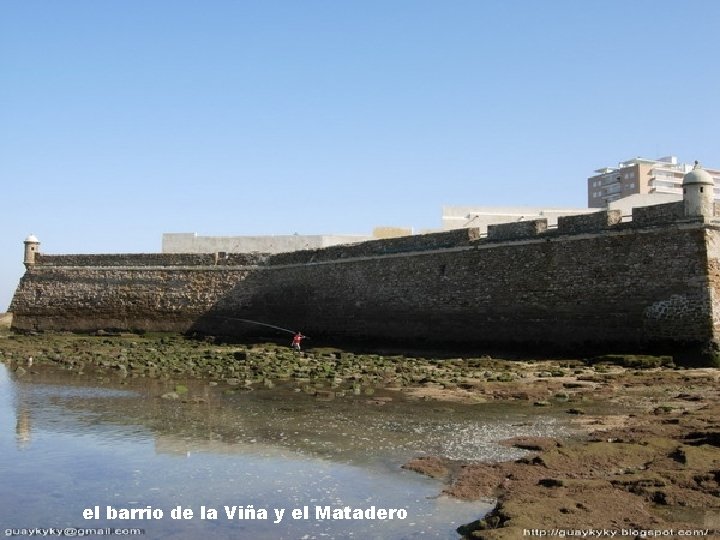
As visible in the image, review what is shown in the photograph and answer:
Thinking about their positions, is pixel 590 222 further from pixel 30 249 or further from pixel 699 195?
pixel 30 249

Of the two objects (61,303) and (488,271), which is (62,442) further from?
(61,303)

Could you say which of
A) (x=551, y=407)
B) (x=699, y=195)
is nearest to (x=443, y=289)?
(x=699, y=195)

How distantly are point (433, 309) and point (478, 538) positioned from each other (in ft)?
62.8

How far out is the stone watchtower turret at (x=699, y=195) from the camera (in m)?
18.1

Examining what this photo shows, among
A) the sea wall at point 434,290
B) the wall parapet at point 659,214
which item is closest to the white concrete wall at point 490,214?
the sea wall at point 434,290

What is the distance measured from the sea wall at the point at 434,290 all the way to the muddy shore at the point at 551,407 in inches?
60.5

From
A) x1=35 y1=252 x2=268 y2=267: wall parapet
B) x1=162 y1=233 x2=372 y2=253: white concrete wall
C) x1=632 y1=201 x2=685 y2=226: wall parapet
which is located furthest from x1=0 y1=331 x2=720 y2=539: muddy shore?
x1=162 y1=233 x2=372 y2=253: white concrete wall

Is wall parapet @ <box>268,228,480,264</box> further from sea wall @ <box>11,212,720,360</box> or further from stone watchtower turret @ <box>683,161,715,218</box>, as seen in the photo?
stone watchtower turret @ <box>683,161,715,218</box>

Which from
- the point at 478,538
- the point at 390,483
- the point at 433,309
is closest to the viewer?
the point at 478,538

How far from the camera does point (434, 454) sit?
9.53m

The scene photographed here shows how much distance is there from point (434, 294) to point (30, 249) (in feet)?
76.1

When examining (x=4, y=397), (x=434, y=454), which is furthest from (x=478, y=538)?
(x=4, y=397)

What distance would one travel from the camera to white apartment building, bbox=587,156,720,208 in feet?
255

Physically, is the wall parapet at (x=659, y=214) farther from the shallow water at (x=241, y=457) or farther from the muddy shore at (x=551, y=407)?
the shallow water at (x=241, y=457)
